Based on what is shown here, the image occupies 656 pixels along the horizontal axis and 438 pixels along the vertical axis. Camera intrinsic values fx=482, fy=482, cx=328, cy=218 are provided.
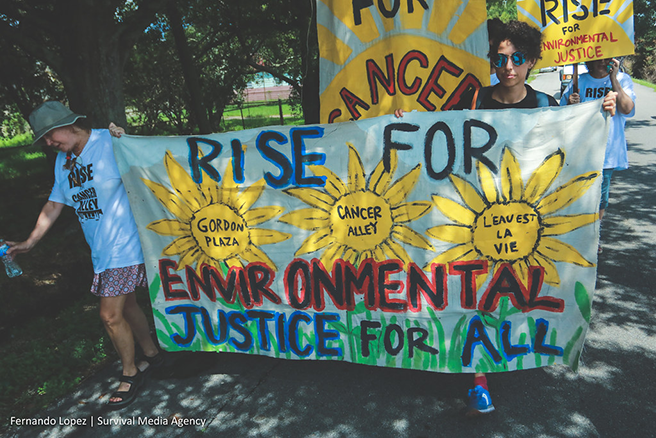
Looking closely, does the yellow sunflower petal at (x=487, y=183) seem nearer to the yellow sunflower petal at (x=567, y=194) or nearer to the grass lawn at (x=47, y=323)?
the yellow sunflower petal at (x=567, y=194)

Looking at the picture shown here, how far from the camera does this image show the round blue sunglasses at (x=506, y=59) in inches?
104

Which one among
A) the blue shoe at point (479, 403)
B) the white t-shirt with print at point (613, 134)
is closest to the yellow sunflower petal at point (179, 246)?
the blue shoe at point (479, 403)

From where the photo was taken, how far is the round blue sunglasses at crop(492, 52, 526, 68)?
264 cm

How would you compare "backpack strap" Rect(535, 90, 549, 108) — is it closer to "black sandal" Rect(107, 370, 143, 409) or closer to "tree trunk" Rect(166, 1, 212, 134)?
"black sandal" Rect(107, 370, 143, 409)

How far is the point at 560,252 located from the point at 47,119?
2.99 metres

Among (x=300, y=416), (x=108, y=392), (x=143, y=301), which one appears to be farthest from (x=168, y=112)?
(x=300, y=416)

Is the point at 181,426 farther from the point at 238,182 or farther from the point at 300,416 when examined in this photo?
the point at 238,182

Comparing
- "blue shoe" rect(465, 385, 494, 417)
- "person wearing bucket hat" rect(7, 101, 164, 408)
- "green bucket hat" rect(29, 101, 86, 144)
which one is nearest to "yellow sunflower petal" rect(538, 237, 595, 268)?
"blue shoe" rect(465, 385, 494, 417)

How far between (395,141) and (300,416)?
1645 mm

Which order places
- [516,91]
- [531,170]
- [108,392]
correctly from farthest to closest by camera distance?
[108,392] < [516,91] < [531,170]

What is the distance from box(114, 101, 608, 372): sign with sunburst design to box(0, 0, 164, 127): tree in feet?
7.83

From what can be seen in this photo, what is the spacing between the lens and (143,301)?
4500 mm

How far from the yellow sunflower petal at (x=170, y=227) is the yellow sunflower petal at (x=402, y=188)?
1.29m

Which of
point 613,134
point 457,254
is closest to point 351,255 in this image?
point 457,254
